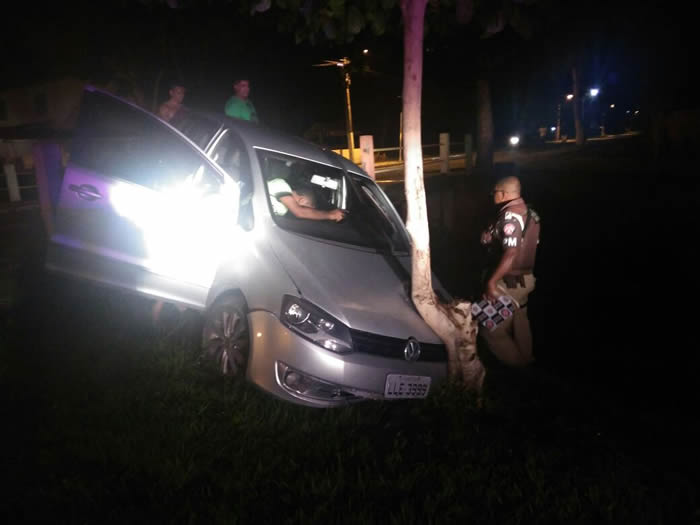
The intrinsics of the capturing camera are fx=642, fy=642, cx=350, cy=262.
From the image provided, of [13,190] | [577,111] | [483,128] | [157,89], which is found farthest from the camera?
[577,111]

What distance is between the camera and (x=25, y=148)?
101ft

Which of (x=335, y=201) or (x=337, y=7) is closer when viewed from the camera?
(x=337, y=7)

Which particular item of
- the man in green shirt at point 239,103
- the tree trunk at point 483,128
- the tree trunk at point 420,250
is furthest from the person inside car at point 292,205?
the tree trunk at point 483,128

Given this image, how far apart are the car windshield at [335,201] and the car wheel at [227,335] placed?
0.76m

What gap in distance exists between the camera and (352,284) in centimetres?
435

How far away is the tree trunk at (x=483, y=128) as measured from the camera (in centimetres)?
1797

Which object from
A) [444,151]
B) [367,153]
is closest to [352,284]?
[367,153]

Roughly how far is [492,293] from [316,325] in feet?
5.60

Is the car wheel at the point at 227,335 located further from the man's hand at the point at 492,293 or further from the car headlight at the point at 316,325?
the man's hand at the point at 492,293

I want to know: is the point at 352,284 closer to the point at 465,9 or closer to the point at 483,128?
the point at 465,9

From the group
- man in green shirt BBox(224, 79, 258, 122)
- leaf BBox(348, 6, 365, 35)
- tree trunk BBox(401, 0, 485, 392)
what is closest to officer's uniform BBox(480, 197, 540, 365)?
tree trunk BBox(401, 0, 485, 392)

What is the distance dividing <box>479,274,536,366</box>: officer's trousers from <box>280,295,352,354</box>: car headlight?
173cm

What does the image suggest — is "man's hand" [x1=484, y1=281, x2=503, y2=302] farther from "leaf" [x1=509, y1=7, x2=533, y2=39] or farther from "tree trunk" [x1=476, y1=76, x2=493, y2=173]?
"tree trunk" [x1=476, y1=76, x2=493, y2=173]

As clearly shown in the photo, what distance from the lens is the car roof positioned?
198 inches
